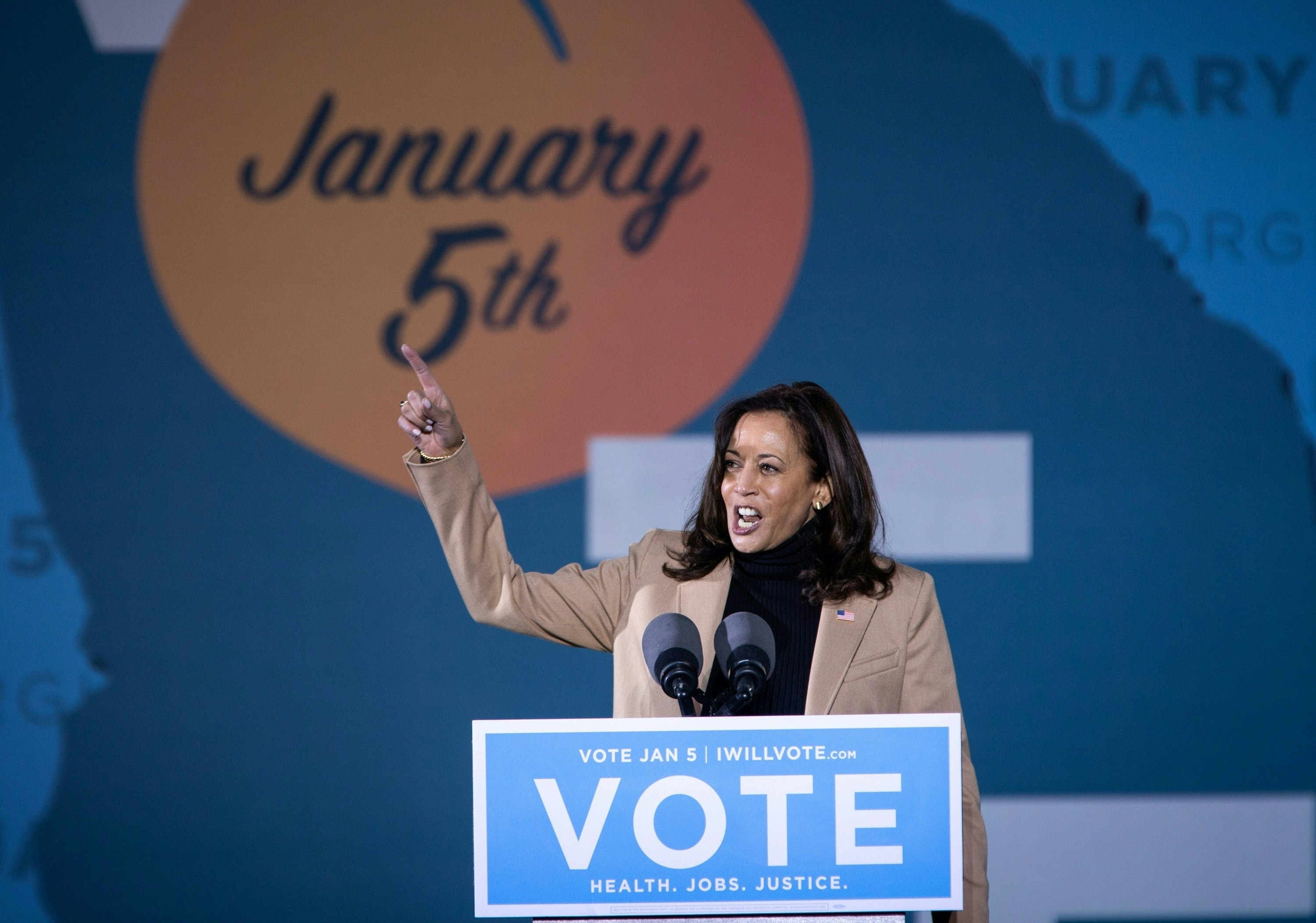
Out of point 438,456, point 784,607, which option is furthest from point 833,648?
point 438,456

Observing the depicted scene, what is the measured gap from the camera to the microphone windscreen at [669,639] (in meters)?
1.17

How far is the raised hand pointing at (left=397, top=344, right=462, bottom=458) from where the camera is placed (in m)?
1.53

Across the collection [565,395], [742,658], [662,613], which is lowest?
[742,658]

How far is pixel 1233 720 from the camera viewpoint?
2.88 meters

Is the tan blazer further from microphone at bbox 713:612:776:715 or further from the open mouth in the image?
microphone at bbox 713:612:776:715

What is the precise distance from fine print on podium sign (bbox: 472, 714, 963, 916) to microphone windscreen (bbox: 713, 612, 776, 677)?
8cm

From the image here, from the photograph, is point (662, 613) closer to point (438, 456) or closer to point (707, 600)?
point (707, 600)

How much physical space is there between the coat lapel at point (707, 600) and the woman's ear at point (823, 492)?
19cm

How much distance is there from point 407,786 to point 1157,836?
199 cm

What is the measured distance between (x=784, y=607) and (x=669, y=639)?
57cm

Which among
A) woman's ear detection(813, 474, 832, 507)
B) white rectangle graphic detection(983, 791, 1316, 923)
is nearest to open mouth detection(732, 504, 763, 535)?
woman's ear detection(813, 474, 832, 507)

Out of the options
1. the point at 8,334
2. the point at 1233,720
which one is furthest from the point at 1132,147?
the point at 8,334

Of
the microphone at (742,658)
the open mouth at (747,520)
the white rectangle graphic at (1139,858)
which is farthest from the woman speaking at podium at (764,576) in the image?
the white rectangle graphic at (1139,858)

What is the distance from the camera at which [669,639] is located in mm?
1174
